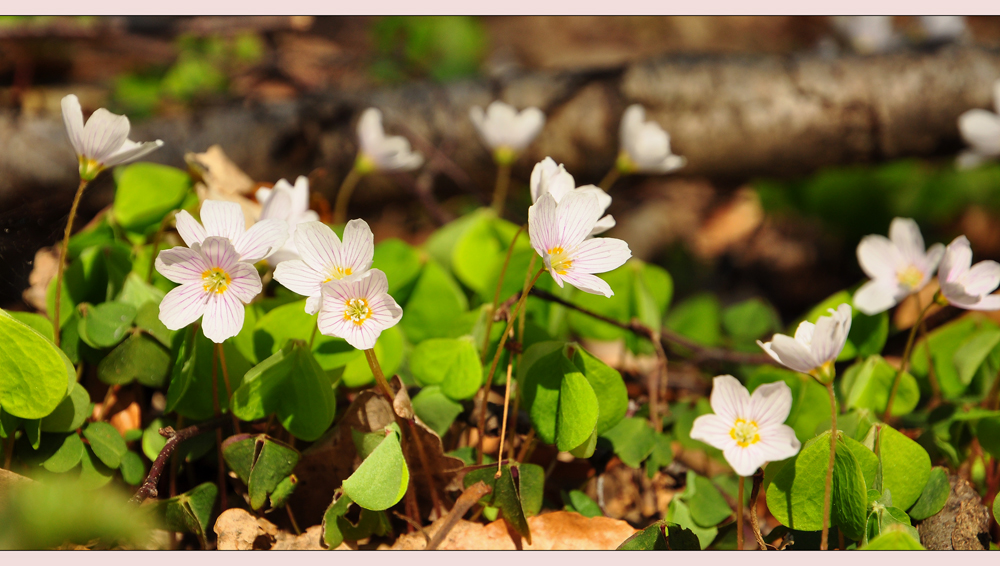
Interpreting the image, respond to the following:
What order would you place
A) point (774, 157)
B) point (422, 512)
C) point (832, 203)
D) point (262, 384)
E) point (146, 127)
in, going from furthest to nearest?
point (832, 203) < point (774, 157) < point (146, 127) < point (422, 512) < point (262, 384)

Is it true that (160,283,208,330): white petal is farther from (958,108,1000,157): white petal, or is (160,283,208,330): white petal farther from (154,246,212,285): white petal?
(958,108,1000,157): white petal

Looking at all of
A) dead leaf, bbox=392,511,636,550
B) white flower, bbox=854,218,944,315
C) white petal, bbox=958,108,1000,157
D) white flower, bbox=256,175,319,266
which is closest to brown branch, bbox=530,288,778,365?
white flower, bbox=854,218,944,315

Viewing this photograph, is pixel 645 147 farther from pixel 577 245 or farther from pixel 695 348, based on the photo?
pixel 577 245

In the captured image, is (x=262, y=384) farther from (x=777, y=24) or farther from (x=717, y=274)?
(x=777, y=24)

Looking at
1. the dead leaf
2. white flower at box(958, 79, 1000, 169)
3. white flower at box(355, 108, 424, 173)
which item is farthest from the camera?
white flower at box(958, 79, 1000, 169)

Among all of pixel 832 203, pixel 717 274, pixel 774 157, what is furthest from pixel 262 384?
pixel 832 203

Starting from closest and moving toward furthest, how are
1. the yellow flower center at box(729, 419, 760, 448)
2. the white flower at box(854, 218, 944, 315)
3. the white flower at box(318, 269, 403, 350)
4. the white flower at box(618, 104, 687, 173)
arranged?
the white flower at box(318, 269, 403, 350) → the yellow flower center at box(729, 419, 760, 448) → the white flower at box(854, 218, 944, 315) → the white flower at box(618, 104, 687, 173)
